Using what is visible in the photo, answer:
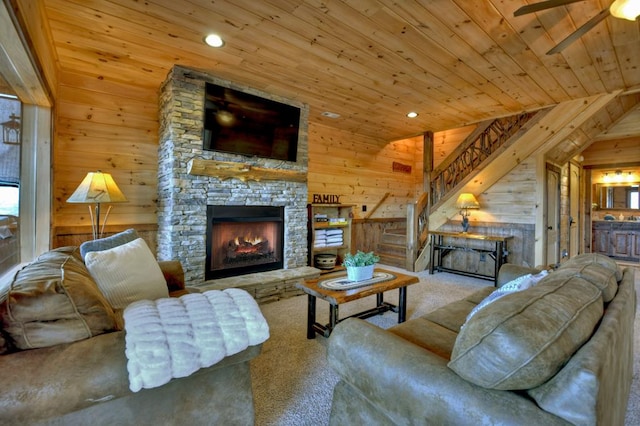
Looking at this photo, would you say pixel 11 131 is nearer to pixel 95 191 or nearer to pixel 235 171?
pixel 95 191

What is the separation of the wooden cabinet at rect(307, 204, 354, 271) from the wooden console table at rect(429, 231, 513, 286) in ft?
4.63

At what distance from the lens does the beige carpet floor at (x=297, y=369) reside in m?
1.60

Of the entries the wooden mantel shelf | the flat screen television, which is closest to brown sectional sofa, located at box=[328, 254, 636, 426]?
the wooden mantel shelf

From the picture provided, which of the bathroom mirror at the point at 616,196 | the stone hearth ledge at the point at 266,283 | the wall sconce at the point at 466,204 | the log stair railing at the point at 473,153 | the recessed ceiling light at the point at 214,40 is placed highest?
the recessed ceiling light at the point at 214,40

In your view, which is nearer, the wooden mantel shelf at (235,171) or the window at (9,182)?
the window at (9,182)

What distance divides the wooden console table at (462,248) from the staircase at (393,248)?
57cm

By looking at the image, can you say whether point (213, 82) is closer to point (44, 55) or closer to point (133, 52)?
point (133, 52)

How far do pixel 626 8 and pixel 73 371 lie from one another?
10.2ft

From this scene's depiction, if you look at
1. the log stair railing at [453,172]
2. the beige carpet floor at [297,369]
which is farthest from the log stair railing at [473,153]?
the beige carpet floor at [297,369]

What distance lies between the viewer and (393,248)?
5.57m

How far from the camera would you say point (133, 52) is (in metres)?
2.72

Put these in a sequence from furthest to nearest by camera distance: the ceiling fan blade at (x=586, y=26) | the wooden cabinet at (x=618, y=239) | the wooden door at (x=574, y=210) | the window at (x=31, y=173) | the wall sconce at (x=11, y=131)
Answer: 1. the wooden cabinet at (x=618, y=239)
2. the wooden door at (x=574, y=210)
3. the window at (x=31, y=173)
4. the wall sconce at (x=11, y=131)
5. the ceiling fan blade at (x=586, y=26)

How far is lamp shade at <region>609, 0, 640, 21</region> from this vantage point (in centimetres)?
163

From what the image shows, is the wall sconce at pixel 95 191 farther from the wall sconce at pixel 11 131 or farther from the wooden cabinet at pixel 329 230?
the wooden cabinet at pixel 329 230
